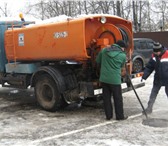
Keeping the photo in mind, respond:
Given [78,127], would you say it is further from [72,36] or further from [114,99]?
[72,36]

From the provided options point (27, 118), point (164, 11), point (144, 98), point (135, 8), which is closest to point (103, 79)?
point (27, 118)

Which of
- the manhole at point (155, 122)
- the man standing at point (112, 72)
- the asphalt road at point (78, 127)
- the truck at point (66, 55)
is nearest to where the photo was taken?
the asphalt road at point (78, 127)

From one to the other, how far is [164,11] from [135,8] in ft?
13.5

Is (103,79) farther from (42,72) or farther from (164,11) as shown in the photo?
(164,11)

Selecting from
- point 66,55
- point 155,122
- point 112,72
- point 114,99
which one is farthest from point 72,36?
point 155,122

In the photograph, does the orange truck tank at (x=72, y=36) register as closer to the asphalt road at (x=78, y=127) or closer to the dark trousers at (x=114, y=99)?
the dark trousers at (x=114, y=99)

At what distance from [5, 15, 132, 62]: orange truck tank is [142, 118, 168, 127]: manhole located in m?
1.84

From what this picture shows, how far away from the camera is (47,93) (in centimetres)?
851

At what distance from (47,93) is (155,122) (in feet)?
9.26

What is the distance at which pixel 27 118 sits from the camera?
7773 millimetres

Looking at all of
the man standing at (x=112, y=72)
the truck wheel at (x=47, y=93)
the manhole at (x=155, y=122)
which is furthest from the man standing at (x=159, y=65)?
the truck wheel at (x=47, y=93)

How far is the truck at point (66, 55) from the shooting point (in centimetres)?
761

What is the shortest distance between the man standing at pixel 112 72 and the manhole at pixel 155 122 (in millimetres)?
493

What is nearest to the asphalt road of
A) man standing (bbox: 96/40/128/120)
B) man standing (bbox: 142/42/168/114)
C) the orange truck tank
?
man standing (bbox: 96/40/128/120)
